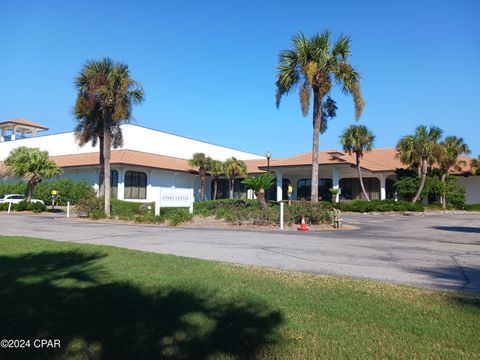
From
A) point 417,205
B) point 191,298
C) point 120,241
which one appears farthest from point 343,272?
point 417,205

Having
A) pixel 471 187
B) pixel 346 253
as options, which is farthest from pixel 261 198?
pixel 471 187

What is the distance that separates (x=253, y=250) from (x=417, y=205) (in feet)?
85.2

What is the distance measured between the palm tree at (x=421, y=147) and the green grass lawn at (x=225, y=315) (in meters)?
30.9

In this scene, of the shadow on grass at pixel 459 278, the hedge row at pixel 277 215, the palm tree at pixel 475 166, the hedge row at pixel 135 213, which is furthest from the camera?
the palm tree at pixel 475 166

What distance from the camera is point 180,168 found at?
1593 inches

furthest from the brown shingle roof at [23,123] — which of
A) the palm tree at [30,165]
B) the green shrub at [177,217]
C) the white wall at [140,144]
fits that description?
the green shrub at [177,217]

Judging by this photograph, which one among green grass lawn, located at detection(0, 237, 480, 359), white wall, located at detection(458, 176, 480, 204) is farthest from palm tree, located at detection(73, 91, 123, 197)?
white wall, located at detection(458, 176, 480, 204)

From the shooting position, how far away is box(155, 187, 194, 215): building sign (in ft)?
70.6

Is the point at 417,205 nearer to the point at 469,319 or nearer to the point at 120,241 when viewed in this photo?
the point at 120,241

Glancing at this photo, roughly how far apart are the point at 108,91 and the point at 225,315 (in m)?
20.9

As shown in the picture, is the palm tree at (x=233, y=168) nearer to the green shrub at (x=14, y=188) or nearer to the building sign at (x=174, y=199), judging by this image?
the building sign at (x=174, y=199)

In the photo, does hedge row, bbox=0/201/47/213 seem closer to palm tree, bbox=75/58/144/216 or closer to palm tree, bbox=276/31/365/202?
palm tree, bbox=75/58/144/216

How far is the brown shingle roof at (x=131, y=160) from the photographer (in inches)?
1432

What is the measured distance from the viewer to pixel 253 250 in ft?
34.8
